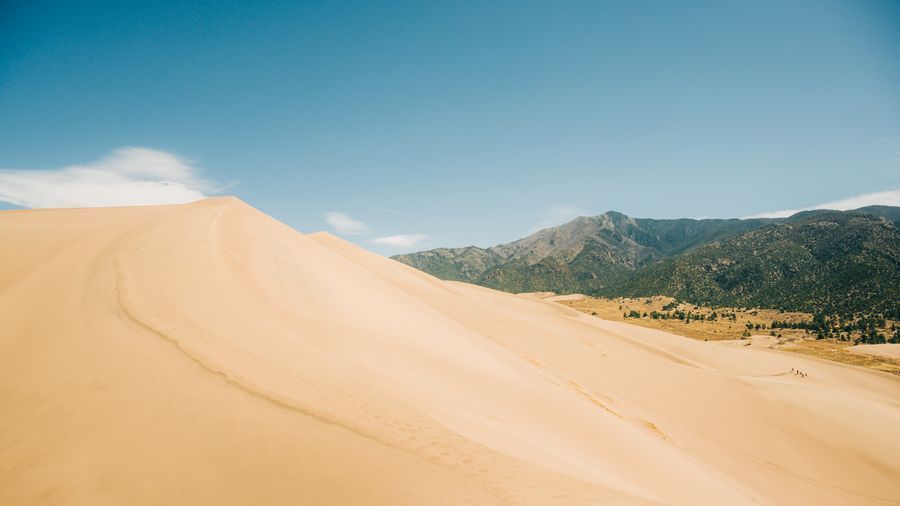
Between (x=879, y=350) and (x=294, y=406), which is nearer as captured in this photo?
(x=294, y=406)

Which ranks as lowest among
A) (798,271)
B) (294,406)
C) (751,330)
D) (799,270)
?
(751,330)

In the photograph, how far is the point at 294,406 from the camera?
5.43 meters

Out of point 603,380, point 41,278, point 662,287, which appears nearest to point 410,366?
point 41,278

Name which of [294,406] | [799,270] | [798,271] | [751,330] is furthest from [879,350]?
[799,270]

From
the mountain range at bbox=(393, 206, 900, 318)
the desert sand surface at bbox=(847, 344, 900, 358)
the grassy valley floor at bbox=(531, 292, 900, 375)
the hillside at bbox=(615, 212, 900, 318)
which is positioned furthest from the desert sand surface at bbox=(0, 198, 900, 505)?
the mountain range at bbox=(393, 206, 900, 318)

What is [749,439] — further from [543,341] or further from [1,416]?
[1,416]

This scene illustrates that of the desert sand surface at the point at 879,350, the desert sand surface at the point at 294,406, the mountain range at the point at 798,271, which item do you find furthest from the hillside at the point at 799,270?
the desert sand surface at the point at 294,406

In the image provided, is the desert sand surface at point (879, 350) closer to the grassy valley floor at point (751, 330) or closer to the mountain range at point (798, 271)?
the grassy valley floor at point (751, 330)

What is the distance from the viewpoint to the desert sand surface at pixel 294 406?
4.33m

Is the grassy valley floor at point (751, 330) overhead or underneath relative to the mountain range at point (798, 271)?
underneath

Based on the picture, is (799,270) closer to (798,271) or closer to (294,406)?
(798,271)

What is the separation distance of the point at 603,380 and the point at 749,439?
17.6ft

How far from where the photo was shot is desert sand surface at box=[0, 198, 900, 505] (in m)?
4.33

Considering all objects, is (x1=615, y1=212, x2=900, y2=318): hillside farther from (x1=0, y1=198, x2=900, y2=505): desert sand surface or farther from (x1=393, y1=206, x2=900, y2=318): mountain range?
(x1=0, y1=198, x2=900, y2=505): desert sand surface
